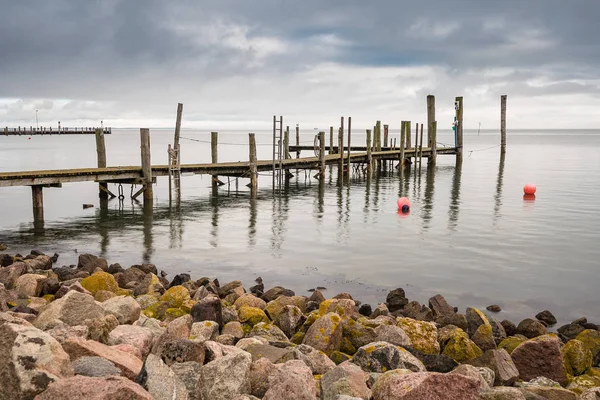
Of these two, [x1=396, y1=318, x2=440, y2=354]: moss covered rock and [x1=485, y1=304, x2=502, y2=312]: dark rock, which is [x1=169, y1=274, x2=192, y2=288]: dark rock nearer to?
[x1=396, y1=318, x2=440, y2=354]: moss covered rock

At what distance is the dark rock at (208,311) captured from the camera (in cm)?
773

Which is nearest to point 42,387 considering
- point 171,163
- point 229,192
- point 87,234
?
point 87,234

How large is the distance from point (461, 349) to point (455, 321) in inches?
62.0

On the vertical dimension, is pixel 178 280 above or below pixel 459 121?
below

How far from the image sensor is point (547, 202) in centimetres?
2553

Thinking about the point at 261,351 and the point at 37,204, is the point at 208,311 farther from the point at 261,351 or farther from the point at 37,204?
the point at 37,204

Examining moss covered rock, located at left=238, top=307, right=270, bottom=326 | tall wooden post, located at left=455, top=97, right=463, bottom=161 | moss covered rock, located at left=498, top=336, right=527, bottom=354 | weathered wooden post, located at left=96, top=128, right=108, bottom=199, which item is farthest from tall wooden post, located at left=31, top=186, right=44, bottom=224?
tall wooden post, located at left=455, top=97, right=463, bottom=161

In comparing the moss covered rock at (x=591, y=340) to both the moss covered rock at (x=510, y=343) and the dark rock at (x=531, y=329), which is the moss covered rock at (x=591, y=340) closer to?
the dark rock at (x=531, y=329)

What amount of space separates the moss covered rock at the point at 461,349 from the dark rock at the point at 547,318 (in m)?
3.41

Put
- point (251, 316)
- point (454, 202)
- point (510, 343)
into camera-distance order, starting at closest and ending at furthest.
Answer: point (510, 343) < point (251, 316) < point (454, 202)

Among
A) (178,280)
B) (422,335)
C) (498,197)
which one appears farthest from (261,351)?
(498,197)

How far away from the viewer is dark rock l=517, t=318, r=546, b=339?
8.66 meters

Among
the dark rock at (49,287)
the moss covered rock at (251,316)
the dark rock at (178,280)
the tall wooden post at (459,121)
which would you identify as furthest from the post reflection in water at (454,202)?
the dark rock at (49,287)

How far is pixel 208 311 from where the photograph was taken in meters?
7.77
